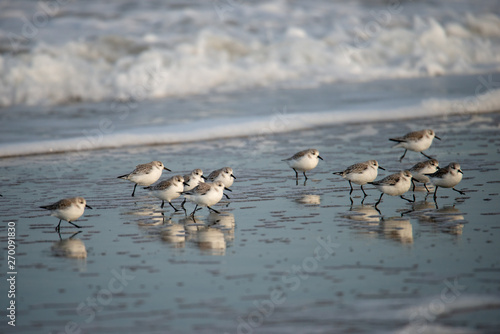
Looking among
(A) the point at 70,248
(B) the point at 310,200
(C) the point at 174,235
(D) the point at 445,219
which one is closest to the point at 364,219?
(D) the point at 445,219

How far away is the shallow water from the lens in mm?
4898

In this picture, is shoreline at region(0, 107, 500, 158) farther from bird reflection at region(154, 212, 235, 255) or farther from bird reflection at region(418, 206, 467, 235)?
bird reflection at region(418, 206, 467, 235)

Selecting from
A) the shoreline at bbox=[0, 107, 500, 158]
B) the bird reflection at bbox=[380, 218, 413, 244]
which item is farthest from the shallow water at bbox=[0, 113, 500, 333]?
the shoreline at bbox=[0, 107, 500, 158]

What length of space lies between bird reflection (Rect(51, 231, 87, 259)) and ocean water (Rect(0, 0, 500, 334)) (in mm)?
37

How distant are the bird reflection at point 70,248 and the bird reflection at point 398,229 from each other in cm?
317

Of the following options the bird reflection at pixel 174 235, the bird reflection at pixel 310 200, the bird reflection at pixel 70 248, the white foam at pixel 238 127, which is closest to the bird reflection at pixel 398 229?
the bird reflection at pixel 310 200

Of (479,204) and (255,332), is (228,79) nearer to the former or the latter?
(479,204)

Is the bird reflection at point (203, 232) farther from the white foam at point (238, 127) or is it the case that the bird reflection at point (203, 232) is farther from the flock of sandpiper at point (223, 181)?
the white foam at point (238, 127)

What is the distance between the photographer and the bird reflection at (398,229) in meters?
6.72

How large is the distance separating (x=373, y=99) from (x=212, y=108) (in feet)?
13.9

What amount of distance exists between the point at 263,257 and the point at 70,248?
82.9 inches

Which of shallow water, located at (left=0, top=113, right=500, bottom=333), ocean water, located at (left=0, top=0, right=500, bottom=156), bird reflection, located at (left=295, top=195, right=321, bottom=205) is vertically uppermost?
ocean water, located at (left=0, top=0, right=500, bottom=156)

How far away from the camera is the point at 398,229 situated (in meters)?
7.09

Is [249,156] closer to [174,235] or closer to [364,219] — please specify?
[364,219]
